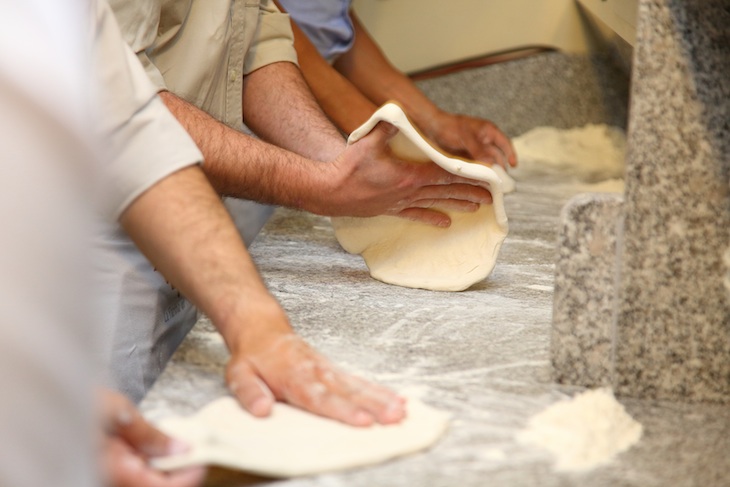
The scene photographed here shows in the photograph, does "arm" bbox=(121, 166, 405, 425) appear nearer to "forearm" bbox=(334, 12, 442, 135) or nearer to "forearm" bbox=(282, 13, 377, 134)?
"forearm" bbox=(282, 13, 377, 134)

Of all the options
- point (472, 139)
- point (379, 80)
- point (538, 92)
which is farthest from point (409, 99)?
point (538, 92)

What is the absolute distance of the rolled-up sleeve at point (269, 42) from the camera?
168cm

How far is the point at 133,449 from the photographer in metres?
0.79

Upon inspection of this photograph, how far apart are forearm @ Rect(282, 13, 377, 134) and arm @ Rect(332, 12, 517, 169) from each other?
0.79ft

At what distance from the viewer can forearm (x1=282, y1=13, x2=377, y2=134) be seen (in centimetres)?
188

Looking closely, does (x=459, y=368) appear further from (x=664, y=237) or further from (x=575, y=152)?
(x=575, y=152)

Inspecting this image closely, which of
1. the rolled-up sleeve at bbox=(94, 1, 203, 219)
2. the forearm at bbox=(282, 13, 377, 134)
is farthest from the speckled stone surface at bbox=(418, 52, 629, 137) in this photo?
the rolled-up sleeve at bbox=(94, 1, 203, 219)

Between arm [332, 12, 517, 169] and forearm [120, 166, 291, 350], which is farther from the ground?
forearm [120, 166, 291, 350]

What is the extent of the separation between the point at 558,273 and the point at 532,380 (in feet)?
0.44

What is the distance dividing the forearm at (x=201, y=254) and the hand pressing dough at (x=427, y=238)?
1.13ft

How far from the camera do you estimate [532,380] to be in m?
1.01

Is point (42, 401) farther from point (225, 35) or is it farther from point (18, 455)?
point (225, 35)

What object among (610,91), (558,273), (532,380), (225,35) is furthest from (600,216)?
(610,91)

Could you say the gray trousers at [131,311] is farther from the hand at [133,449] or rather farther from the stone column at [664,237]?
the stone column at [664,237]
